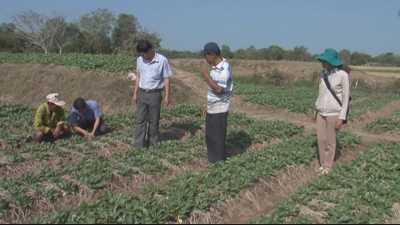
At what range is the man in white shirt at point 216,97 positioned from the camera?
6598mm

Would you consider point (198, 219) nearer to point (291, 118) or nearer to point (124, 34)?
point (291, 118)

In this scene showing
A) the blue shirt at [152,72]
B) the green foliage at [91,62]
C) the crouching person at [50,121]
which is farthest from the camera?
the green foliage at [91,62]

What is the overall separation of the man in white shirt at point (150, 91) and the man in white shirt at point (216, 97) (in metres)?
1.18

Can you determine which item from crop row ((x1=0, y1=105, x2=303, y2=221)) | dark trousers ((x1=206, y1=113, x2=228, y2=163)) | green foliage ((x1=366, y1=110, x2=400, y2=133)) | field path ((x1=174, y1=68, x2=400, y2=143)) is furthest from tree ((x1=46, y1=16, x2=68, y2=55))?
dark trousers ((x1=206, y1=113, x2=228, y2=163))

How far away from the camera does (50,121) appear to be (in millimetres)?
8742

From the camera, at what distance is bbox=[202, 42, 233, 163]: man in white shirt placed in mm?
6598

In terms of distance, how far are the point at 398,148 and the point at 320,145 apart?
2.51 meters

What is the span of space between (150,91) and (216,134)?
5.25ft

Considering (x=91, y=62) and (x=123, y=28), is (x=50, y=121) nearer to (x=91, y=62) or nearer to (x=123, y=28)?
(x=91, y=62)

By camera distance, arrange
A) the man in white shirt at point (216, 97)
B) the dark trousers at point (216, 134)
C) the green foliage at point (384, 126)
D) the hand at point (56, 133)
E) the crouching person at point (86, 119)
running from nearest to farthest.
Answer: the man in white shirt at point (216, 97), the dark trousers at point (216, 134), the hand at point (56, 133), the crouching person at point (86, 119), the green foliage at point (384, 126)

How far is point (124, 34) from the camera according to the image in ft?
169

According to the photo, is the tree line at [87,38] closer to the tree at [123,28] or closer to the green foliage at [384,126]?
the tree at [123,28]

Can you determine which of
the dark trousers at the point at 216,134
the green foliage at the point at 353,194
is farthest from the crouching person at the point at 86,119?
the green foliage at the point at 353,194

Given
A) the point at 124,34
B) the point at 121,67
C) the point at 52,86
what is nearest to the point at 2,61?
the point at 52,86
